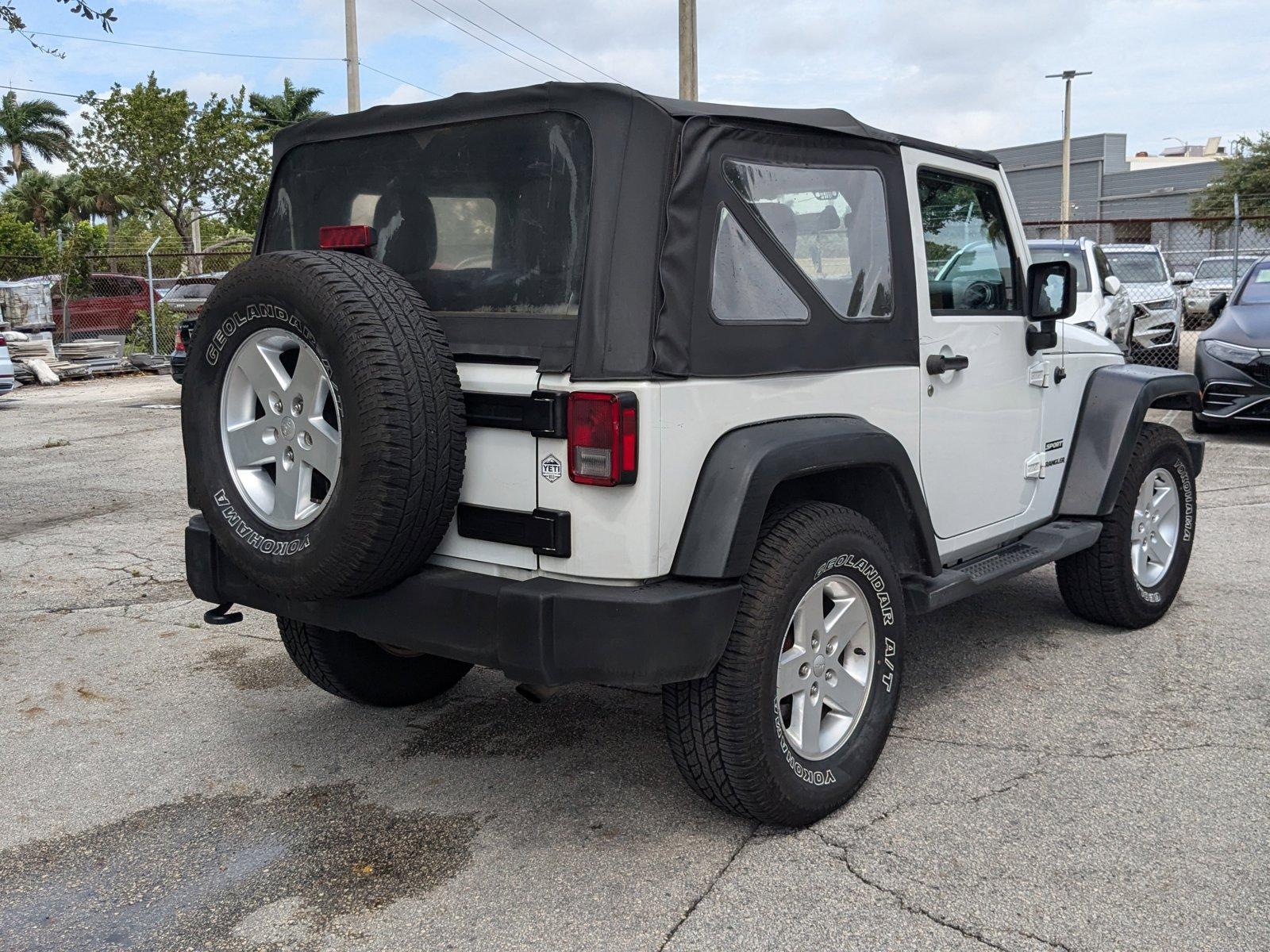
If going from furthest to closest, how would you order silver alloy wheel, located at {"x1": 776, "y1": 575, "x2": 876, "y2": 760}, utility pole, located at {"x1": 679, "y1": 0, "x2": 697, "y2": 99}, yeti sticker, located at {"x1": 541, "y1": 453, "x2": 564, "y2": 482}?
utility pole, located at {"x1": 679, "y1": 0, "x2": 697, "y2": 99}
silver alloy wheel, located at {"x1": 776, "y1": 575, "x2": 876, "y2": 760}
yeti sticker, located at {"x1": 541, "y1": 453, "x2": 564, "y2": 482}

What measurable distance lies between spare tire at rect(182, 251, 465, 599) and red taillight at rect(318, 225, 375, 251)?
0.29 meters

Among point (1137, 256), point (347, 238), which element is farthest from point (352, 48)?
point (347, 238)

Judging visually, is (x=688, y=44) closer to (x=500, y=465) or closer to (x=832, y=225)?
(x=832, y=225)

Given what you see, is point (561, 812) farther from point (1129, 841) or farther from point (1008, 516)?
point (1008, 516)

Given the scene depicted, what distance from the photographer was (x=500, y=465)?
3.11m

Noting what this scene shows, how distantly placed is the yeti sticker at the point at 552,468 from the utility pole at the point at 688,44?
473 inches

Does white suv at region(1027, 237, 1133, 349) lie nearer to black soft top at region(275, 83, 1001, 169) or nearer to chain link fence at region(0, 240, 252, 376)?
black soft top at region(275, 83, 1001, 169)

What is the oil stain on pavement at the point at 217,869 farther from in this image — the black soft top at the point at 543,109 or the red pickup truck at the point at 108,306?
the red pickup truck at the point at 108,306

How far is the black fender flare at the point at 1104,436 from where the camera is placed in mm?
4863

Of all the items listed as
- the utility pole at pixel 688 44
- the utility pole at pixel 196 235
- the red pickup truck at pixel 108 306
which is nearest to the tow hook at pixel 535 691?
the utility pole at pixel 688 44

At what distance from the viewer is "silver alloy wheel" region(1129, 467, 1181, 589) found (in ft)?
17.0

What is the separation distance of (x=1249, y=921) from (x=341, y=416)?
2511 mm

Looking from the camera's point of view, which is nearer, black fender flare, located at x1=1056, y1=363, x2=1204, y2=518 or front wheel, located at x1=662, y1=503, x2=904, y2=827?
front wheel, located at x1=662, y1=503, x2=904, y2=827

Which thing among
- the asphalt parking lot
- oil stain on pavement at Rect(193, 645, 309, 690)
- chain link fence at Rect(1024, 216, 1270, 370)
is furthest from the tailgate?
chain link fence at Rect(1024, 216, 1270, 370)
